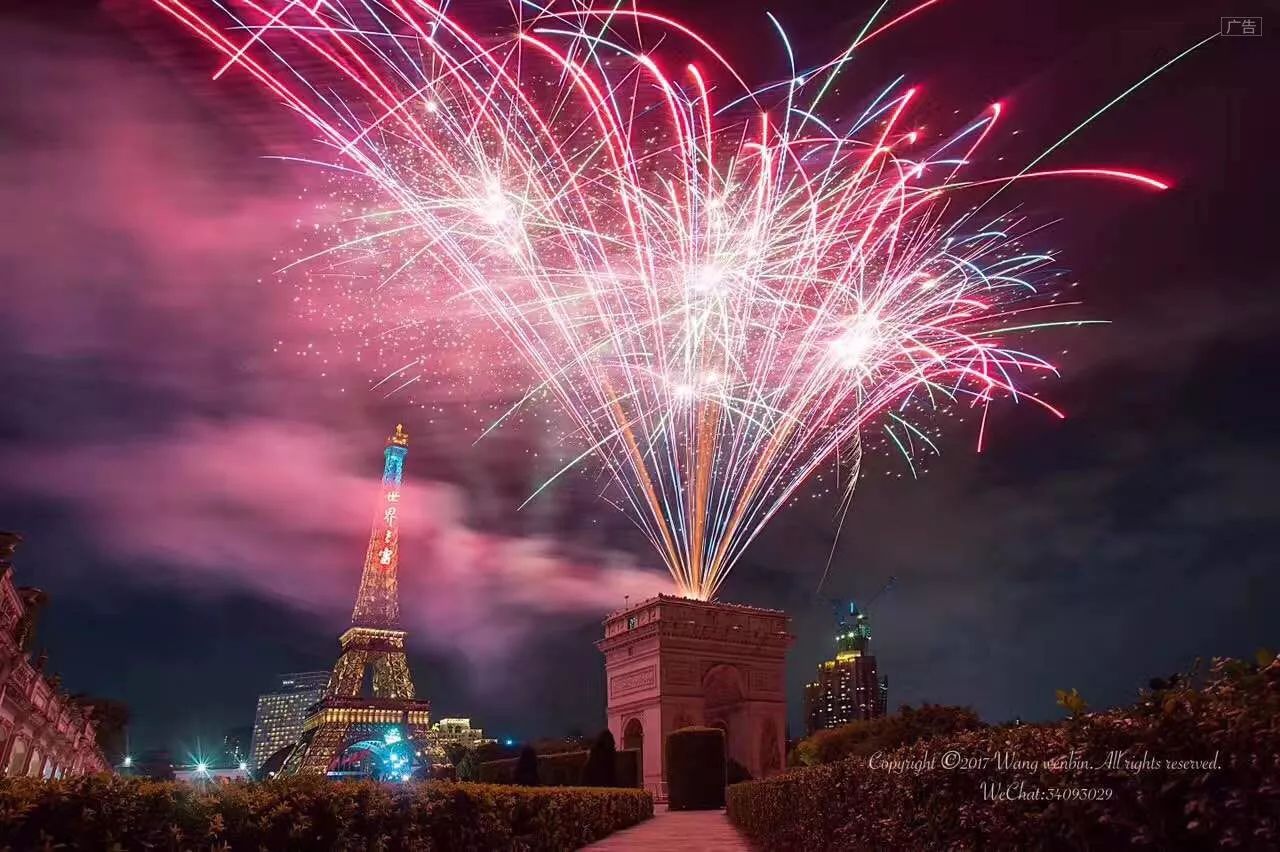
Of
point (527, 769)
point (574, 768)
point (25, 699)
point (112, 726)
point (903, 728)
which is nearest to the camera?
point (903, 728)

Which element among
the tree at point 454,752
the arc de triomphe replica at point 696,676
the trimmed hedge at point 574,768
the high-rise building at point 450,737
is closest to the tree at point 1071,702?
the trimmed hedge at point 574,768

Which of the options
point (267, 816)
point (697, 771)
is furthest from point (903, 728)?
point (267, 816)

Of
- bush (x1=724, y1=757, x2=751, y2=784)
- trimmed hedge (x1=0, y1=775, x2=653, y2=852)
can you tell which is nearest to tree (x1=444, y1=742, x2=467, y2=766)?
bush (x1=724, y1=757, x2=751, y2=784)

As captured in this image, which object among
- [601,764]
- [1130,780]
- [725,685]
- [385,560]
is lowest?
[1130,780]

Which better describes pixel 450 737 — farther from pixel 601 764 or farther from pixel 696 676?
pixel 601 764

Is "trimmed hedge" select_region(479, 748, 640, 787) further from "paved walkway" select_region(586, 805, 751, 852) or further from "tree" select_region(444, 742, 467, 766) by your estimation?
"tree" select_region(444, 742, 467, 766)

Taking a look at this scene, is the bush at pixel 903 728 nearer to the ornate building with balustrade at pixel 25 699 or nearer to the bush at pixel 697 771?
the bush at pixel 697 771

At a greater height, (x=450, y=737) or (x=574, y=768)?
(x=450, y=737)
